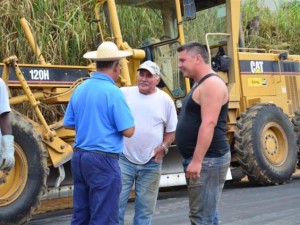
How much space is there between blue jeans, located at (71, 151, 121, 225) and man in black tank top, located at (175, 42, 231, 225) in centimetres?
53

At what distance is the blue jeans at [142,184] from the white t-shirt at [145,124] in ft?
0.19

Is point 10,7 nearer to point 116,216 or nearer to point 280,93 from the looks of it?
point 280,93

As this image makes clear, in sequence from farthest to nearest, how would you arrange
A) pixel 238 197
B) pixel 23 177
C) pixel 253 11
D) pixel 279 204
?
pixel 253 11 < pixel 238 197 < pixel 279 204 < pixel 23 177

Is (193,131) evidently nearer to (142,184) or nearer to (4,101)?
(142,184)

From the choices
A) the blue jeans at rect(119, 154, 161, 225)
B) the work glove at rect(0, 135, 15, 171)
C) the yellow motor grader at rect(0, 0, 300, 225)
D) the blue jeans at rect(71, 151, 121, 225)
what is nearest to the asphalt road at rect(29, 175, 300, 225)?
the yellow motor grader at rect(0, 0, 300, 225)

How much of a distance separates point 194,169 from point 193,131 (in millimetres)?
290

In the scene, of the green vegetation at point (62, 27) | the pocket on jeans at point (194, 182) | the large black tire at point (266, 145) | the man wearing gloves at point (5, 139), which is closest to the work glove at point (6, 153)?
the man wearing gloves at point (5, 139)

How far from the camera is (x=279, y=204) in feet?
27.2

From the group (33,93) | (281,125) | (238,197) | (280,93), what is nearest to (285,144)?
(281,125)

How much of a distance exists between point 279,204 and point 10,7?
227 inches

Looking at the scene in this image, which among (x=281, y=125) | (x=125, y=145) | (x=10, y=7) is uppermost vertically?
(x=10, y=7)

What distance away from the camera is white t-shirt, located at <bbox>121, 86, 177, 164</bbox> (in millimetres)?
5523

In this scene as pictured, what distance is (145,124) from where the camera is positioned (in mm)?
5531

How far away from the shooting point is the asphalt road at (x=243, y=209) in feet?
23.8
